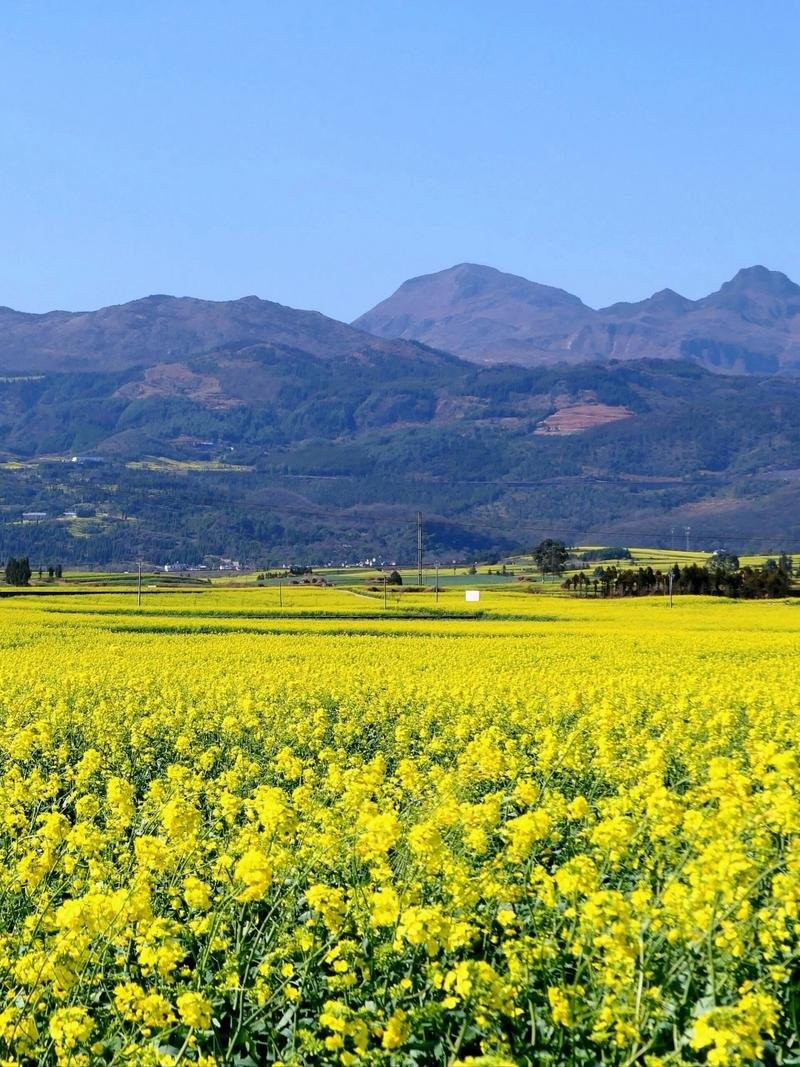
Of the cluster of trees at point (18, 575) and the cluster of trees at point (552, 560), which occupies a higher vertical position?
the cluster of trees at point (552, 560)

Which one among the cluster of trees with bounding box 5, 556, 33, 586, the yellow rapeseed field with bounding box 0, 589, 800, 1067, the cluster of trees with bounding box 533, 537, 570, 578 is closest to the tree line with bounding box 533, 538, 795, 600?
the cluster of trees with bounding box 533, 537, 570, 578

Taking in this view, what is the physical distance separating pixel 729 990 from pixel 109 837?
16.3 ft

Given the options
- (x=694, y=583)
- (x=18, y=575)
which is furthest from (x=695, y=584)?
(x=18, y=575)

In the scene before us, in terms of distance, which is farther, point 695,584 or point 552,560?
point 552,560

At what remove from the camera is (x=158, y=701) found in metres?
18.9

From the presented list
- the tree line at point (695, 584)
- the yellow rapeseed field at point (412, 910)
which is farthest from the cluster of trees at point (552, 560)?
the yellow rapeseed field at point (412, 910)

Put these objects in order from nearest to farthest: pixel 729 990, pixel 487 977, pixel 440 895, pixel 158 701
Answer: pixel 487 977
pixel 729 990
pixel 440 895
pixel 158 701

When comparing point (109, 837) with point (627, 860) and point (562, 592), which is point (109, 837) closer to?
point (627, 860)

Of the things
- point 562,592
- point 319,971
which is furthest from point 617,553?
point 319,971

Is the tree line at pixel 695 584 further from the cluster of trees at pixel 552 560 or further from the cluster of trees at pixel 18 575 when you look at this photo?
the cluster of trees at pixel 18 575

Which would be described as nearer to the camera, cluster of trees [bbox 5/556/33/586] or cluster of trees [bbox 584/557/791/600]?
cluster of trees [bbox 584/557/791/600]

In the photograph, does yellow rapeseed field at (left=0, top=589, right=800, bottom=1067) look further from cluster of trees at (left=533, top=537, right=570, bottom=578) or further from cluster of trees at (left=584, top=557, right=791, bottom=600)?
cluster of trees at (left=533, top=537, right=570, bottom=578)

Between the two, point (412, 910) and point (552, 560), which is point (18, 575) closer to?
point (552, 560)

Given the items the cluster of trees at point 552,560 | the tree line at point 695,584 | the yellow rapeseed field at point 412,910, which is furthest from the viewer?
the cluster of trees at point 552,560
